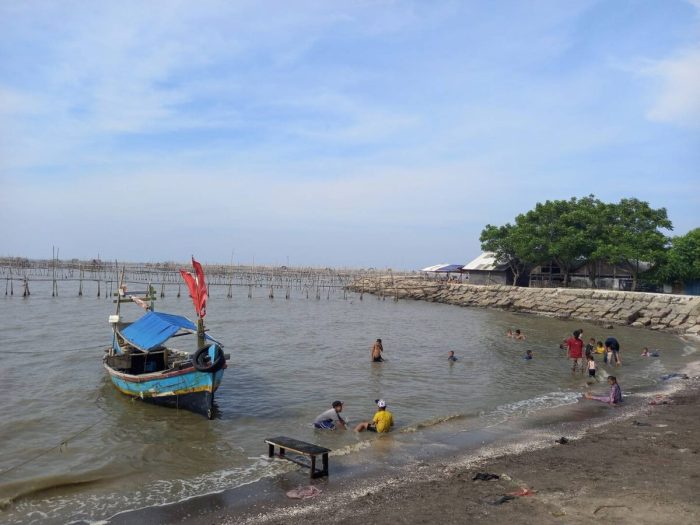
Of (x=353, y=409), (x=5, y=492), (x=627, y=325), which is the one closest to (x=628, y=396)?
(x=353, y=409)

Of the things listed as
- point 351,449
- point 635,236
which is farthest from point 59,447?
point 635,236

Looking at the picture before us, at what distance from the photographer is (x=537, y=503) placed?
24.5 ft

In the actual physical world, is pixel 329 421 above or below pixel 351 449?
above

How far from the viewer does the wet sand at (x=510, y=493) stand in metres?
7.15

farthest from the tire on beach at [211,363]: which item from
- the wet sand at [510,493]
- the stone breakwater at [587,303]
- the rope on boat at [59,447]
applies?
the stone breakwater at [587,303]

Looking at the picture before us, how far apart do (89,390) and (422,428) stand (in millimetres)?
10337

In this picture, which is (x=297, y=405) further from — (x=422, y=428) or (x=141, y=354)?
(x=141, y=354)

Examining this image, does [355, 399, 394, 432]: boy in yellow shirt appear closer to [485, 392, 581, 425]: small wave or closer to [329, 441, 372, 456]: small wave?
[329, 441, 372, 456]: small wave

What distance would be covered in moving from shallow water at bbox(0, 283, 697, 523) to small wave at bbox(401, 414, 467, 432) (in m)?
0.05

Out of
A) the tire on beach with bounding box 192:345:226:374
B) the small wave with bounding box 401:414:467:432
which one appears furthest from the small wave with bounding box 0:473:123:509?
the small wave with bounding box 401:414:467:432

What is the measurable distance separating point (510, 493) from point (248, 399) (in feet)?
29.3

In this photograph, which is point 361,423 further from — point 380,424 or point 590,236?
point 590,236

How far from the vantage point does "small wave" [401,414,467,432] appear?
12120 mm

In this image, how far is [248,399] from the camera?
1495 centimetres
